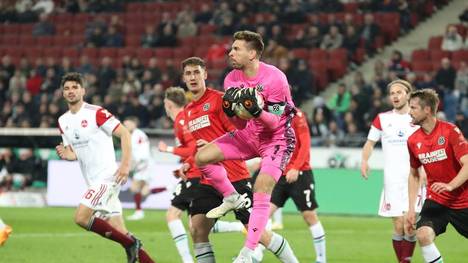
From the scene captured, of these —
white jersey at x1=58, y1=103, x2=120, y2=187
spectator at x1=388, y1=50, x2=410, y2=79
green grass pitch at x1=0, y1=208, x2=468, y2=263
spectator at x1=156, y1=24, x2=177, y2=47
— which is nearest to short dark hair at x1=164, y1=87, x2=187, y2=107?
white jersey at x1=58, y1=103, x2=120, y2=187

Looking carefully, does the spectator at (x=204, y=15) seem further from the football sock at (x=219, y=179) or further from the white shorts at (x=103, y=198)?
the football sock at (x=219, y=179)

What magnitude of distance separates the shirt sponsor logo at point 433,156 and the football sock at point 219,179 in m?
1.93

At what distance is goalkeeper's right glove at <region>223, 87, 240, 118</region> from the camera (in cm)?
932

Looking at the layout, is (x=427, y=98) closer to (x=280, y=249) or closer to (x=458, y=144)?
(x=458, y=144)

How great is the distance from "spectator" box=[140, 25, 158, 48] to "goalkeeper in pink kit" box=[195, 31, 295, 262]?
22061mm

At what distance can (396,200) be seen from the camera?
1296 cm

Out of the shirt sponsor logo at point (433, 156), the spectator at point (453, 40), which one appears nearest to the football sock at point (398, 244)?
the shirt sponsor logo at point (433, 156)

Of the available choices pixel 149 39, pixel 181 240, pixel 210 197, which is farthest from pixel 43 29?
pixel 210 197

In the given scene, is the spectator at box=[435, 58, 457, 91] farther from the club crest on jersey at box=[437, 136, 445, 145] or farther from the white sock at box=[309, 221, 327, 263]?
the club crest on jersey at box=[437, 136, 445, 145]

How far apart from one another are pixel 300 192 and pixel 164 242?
2.91 m

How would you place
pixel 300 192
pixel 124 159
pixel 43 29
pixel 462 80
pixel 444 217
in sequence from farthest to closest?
pixel 43 29
pixel 462 80
pixel 300 192
pixel 124 159
pixel 444 217

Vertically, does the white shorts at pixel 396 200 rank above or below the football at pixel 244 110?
below

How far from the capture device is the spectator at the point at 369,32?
2845 centimetres

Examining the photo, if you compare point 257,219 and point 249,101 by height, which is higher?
point 249,101
